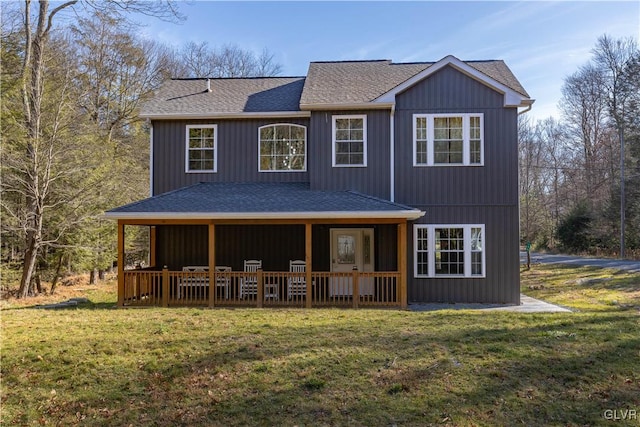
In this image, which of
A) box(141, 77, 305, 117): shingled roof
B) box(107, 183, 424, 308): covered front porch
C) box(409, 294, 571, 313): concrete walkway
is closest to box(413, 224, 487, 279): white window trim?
box(107, 183, 424, 308): covered front porch

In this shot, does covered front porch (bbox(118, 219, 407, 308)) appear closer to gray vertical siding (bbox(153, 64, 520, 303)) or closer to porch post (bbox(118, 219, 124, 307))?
porch post (bbox(118, 219, 124, 307))

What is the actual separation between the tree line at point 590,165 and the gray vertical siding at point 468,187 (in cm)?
1578

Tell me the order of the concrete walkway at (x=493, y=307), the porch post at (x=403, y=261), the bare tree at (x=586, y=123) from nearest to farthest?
1. the porch post at (x=403, y=261)
2. the concrete walkway at (x=493, y=307)
3. the bare tree at (x=586, y=123)

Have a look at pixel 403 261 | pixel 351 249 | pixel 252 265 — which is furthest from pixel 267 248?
pixel 403 261

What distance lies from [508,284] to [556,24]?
7.17m

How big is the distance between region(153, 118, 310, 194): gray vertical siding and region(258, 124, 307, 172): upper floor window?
0.51 ft

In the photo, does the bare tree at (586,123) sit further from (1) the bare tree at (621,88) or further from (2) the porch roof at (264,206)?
(2) the porch roof at (264,206)

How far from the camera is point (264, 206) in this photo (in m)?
11.1

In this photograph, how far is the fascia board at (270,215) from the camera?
34.7 feet

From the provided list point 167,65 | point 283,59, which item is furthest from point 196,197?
point 283,59

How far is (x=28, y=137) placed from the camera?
14.6 meters

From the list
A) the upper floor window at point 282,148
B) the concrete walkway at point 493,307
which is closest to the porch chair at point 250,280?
the upper floor window at point 282,148

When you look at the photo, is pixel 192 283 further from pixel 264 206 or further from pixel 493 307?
pixel 493 307

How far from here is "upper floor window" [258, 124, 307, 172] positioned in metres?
13.6
